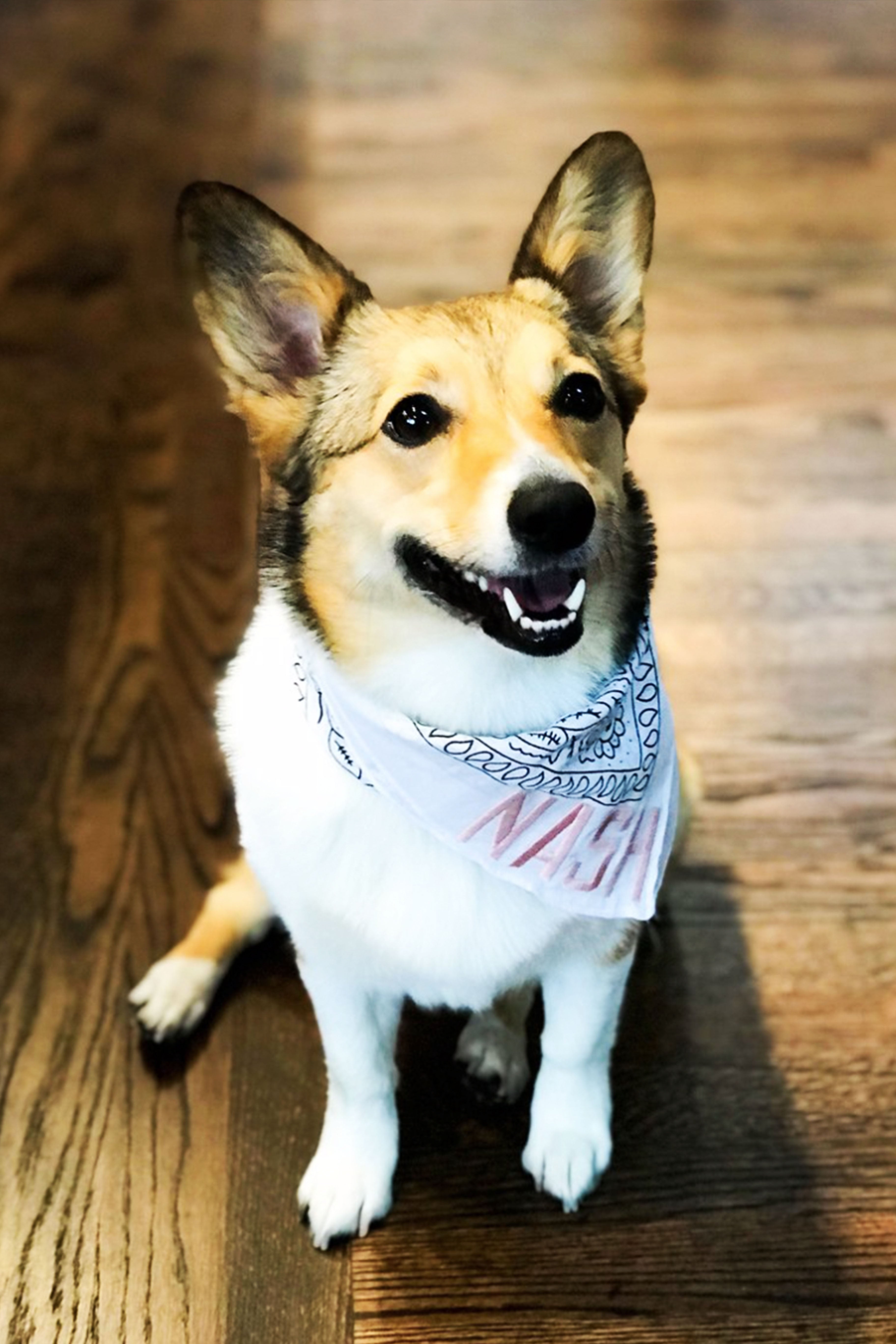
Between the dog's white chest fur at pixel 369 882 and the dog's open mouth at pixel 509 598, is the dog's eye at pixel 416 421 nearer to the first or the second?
the dog's open mouth at pixel 509 598

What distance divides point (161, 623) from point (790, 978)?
1392 mm

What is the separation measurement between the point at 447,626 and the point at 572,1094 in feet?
2.35

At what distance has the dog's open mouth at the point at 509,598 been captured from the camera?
130cm

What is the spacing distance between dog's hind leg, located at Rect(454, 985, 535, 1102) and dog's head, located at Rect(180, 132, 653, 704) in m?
0.65

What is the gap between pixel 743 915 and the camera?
2055 millimetres

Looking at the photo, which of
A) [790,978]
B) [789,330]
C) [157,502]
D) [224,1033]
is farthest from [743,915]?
[789,330]

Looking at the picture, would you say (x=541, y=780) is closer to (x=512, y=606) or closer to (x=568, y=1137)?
(x=512, y=606)

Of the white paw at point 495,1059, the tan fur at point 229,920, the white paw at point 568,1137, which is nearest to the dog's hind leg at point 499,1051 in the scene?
the white paw at point 495,1059

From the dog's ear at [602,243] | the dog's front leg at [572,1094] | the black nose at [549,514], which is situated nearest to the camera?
the black nose at [549,514]

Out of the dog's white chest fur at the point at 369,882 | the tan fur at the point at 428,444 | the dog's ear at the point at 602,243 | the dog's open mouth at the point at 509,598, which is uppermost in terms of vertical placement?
the dog's ear at the point at 602,243

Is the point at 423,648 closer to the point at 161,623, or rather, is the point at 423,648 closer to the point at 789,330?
the point at 161,623

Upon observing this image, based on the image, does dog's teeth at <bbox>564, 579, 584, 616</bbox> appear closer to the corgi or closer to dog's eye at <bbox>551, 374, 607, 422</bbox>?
the corgi

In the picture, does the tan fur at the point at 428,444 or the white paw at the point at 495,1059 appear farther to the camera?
the white paw at the point at 495,1059

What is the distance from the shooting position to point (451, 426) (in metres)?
1.37
